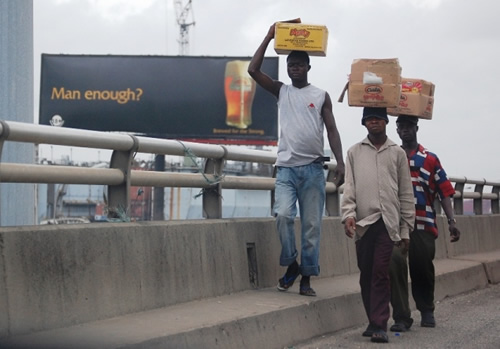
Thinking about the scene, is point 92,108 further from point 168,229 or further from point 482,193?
point 168,229

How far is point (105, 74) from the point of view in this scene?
133ft

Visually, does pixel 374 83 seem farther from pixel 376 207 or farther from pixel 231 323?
pixel 231 323

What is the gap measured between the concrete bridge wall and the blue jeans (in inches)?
16.9

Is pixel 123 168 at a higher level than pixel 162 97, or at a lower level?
lower

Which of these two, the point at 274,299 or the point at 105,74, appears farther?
the point at 105,74

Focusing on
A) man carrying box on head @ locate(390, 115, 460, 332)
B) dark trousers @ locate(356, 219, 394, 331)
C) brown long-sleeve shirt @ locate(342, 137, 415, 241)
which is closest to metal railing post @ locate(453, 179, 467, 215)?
man carrying box on head @ locate(390, 115, 460, 332)

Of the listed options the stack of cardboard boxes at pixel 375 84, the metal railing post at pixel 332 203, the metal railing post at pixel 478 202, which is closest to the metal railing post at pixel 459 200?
the metal railing post at pixel 478 202

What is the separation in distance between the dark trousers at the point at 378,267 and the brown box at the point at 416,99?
1334mm

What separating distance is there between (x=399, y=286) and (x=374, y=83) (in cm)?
169

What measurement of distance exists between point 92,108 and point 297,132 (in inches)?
1272

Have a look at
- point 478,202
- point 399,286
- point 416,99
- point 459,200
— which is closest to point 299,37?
point 416,99

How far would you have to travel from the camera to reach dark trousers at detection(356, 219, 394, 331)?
7723 millimetres

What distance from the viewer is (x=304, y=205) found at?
8.34 meters

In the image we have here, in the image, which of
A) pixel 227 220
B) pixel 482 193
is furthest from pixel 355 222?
pixel 482 193
